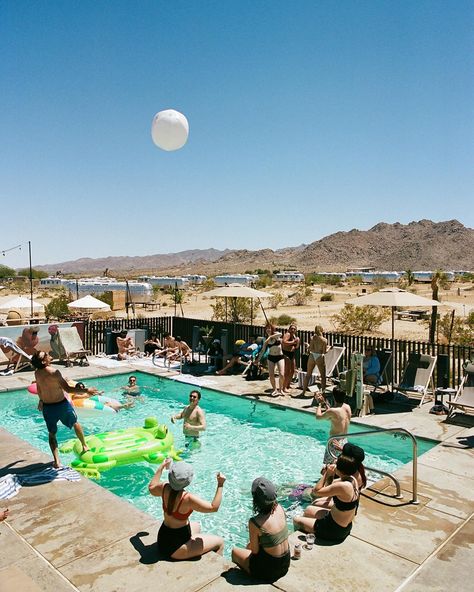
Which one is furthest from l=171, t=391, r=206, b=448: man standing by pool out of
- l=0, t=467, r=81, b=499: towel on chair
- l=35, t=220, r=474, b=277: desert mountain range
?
l=35, t=220, r=474, b=277: desert mountain range

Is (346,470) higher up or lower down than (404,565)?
higher up

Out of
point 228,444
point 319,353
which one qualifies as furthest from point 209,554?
point 319,353

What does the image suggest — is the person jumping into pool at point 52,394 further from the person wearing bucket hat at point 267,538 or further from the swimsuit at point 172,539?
the person wearing bucket hat at point 267,538

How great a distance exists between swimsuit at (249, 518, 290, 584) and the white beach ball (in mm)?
6318

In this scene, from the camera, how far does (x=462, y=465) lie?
22.1ft

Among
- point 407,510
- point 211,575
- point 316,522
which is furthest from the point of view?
point 407,510

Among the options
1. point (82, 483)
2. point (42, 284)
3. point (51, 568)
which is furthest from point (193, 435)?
point (42, 284)

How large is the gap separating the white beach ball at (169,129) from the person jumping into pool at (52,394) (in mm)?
4004

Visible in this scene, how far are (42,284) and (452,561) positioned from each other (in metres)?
69.4

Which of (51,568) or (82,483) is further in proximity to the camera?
(82,483)

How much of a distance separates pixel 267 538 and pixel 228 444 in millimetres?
5140

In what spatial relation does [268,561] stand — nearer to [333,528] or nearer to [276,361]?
[333,528]

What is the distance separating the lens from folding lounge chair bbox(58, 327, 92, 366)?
1411 centimetres

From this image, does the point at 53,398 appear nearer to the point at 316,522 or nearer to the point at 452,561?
the point at 316,522
